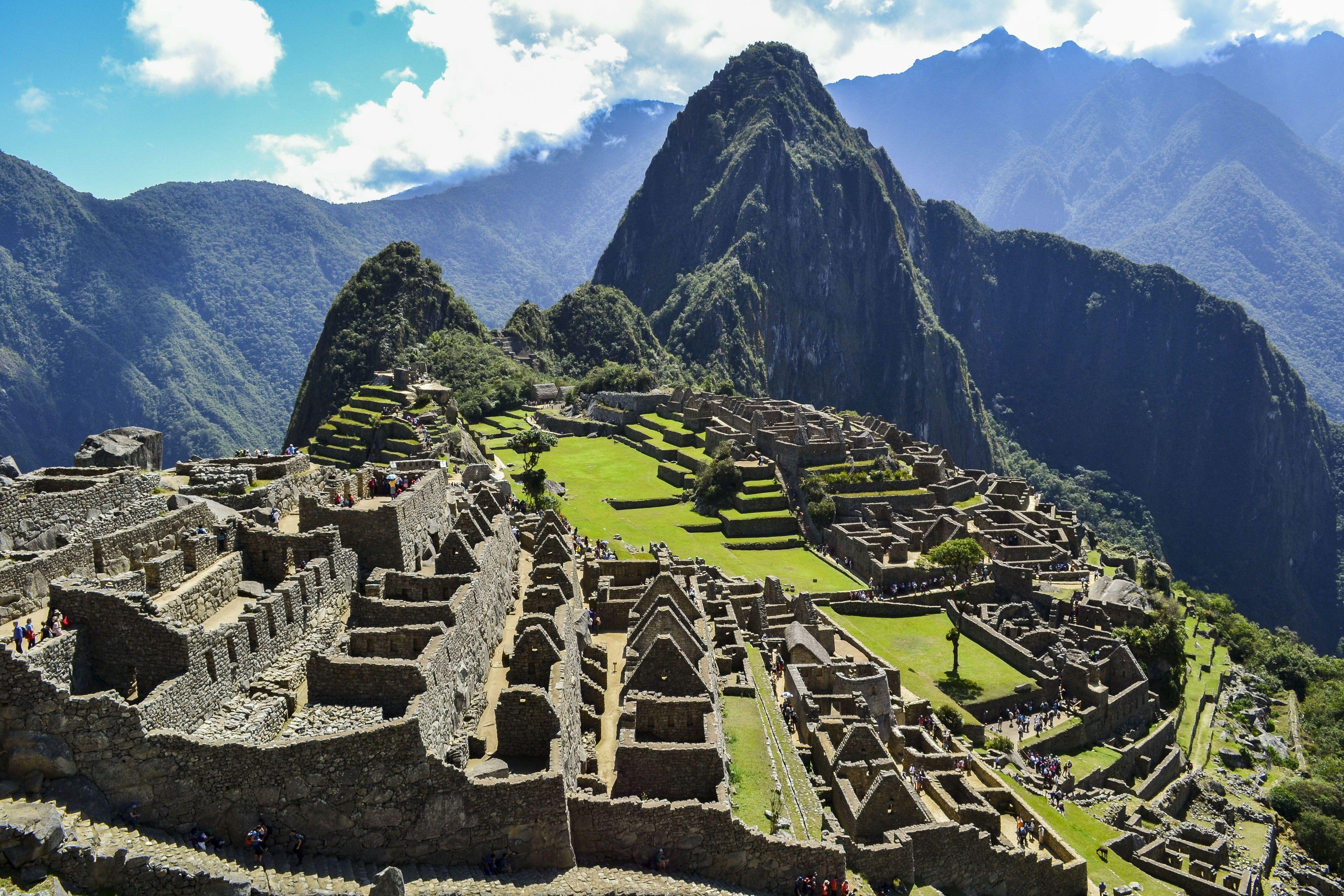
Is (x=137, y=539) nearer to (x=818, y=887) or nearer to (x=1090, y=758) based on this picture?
(x=818, y=887)

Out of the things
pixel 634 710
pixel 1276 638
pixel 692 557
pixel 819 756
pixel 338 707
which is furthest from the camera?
pixel 1276 638

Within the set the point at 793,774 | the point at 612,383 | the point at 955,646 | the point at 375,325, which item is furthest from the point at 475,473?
the point at 375,325

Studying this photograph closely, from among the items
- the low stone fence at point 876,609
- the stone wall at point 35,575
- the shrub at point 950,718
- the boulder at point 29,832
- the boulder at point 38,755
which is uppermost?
the stone wall at point 35,575

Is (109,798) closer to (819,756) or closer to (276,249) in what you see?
(819,756)

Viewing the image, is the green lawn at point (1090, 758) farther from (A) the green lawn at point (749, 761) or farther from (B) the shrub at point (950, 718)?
(A) the green lawn at point (749, 761)

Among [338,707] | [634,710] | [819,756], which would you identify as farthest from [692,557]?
[338,707]

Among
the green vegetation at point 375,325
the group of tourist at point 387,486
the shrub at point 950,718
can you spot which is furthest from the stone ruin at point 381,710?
the green vegetation at point 375,325

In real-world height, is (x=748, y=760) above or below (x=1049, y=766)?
above
